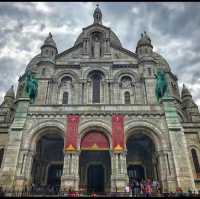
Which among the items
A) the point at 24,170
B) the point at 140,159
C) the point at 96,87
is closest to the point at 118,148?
the point at 140,159

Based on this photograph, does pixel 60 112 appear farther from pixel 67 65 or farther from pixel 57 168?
pixel 67 65

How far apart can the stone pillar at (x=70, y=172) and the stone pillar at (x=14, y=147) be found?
3.94 m

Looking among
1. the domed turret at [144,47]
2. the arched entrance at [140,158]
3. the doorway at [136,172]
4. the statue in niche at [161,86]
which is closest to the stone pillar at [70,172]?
the arched entrance at [140,158]

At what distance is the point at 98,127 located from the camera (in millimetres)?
20047

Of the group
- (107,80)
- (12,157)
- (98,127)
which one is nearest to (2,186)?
(12,157)

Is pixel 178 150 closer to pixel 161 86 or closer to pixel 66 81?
pixel 161 86

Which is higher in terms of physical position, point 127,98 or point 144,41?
point 144,41

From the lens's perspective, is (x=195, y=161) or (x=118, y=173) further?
(x=195, y=161)

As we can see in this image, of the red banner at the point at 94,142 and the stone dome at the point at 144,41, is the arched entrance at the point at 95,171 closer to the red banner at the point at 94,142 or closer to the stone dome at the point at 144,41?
the red banner at the point at 94,142

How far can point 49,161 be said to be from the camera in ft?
75.5

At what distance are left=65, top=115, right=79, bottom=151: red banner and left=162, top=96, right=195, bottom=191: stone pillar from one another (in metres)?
8.05

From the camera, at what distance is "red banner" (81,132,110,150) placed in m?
19.4

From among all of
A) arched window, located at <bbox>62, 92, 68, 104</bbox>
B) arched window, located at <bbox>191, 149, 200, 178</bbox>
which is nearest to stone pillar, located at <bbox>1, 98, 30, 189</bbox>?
arched window, located at <bbox>62, 92, 68, 104</bbox>

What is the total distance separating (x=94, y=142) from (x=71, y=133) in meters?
2.13
